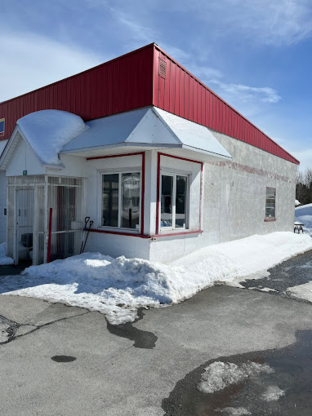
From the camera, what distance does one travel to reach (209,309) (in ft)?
20.9

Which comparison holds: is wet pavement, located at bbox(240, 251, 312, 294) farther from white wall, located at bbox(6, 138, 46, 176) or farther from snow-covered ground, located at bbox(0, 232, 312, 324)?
white wall, located at bbox(6, 138, 46, 176)

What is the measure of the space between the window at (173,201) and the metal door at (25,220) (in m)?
4.35

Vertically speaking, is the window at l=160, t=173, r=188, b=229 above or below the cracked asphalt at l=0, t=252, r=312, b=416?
above

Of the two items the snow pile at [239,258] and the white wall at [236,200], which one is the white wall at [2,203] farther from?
the snow pile at [239,258]

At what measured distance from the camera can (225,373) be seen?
4.03m

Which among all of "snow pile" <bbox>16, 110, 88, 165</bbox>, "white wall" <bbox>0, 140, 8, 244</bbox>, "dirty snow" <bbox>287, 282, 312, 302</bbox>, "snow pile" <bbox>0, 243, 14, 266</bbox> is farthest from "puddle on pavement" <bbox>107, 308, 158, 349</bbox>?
"white wall" <bbox>0, 140, 8, 244</bbox>

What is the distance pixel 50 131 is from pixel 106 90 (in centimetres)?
205

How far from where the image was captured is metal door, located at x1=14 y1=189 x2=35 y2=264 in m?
10.3

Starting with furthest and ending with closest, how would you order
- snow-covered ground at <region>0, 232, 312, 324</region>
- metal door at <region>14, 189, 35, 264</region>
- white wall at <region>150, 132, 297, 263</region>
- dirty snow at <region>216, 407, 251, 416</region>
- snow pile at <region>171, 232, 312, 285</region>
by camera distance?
metal door at <region>14, 189, 35, 264</region> → white wall at <region>150, 132, 297, 263</region> → snow pile at <region>171, 232, 312, 285</region> → snow-covered ground at <region>0, 232, 312, 324</region> → dirty snow at <region>216, 407, 251, 416</region>

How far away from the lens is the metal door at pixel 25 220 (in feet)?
33.7

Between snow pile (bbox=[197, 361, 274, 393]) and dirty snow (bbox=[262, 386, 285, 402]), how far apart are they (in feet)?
0.99

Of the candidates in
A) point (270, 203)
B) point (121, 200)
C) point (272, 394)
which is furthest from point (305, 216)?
point (272, 394)

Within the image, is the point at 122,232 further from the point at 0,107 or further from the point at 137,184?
the point at 0,107

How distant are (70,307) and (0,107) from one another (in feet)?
38.7
